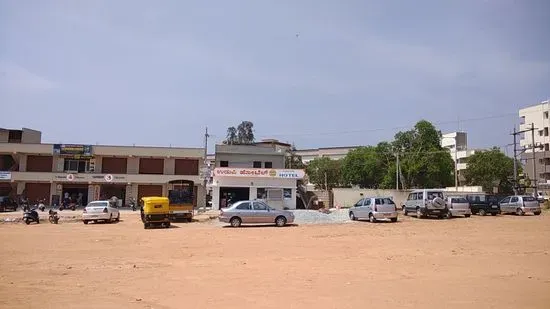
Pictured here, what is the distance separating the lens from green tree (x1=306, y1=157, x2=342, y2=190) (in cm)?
8506

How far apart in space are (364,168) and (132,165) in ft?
125

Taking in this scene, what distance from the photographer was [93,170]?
52250 millimetres

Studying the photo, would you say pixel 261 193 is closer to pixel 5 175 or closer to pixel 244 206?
pixel 244 206

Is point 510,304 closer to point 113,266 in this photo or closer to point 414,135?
point 113,266

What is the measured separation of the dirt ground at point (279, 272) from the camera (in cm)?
854

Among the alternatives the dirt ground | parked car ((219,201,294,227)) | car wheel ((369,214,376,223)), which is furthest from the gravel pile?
the dirt ground

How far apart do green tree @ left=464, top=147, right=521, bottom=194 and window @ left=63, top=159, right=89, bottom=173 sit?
5388 cm

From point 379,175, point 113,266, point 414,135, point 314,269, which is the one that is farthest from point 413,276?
point 379,175

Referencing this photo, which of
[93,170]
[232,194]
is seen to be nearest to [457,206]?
[232,194]

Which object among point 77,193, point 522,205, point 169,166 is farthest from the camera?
point 169,166

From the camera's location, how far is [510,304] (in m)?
8.23

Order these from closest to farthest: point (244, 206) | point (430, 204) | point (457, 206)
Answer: point (244, 206)
point (430, 204)
point (457, 206)

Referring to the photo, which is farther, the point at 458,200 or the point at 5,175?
the point at 5,175

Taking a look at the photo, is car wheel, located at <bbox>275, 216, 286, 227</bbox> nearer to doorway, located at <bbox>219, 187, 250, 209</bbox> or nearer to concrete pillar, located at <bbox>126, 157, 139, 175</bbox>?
doorway, located at <bbox>219, 187, 250, 209</bbox>
